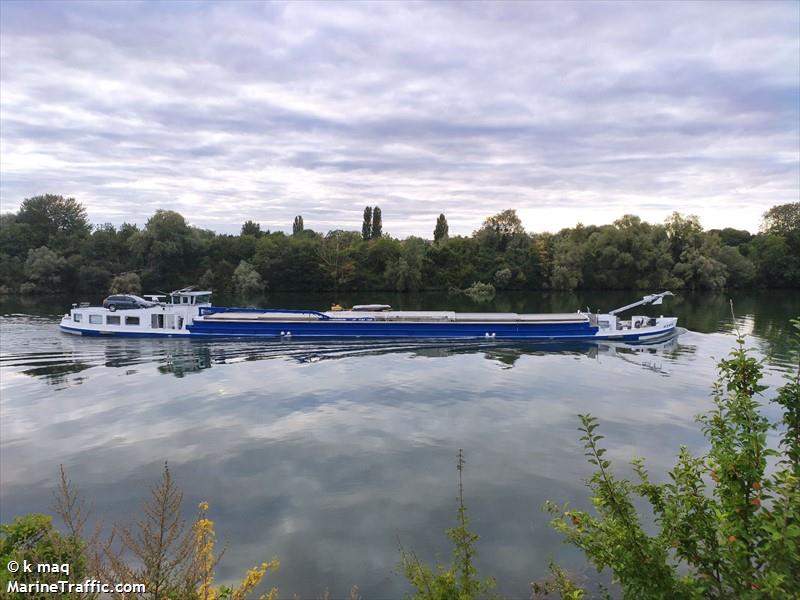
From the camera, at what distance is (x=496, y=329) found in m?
50.2

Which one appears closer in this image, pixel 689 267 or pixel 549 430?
pixel 549 430

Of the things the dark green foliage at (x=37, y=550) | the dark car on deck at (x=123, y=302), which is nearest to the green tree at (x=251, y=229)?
the dark car on deck at (x=123, y=302)

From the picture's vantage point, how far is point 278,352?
1684 inches

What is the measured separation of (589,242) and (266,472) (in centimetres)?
11984

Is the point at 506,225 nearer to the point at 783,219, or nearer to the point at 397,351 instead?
the point at 783,219

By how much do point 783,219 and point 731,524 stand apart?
17247 centimetres

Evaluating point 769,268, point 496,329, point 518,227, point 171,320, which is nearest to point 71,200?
point 171,320

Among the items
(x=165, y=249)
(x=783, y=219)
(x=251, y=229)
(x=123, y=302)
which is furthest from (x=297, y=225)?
(x=783, y=219)

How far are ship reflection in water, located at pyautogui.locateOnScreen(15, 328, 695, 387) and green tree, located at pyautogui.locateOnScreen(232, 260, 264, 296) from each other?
62437 millimetres

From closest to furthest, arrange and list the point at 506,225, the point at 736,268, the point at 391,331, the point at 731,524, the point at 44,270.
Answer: the point at 731,524
the point at 391,331
the point at 44,270
the point at 736,268
the point at 506,225

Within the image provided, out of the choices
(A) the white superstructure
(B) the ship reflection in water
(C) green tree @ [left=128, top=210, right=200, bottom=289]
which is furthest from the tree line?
(B) the ship reflection in water

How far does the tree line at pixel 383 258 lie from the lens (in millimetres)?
111562

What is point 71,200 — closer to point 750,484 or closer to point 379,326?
point 379,326

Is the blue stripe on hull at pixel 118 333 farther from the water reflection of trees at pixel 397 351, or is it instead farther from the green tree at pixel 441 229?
the green tree at pixel 441 229
